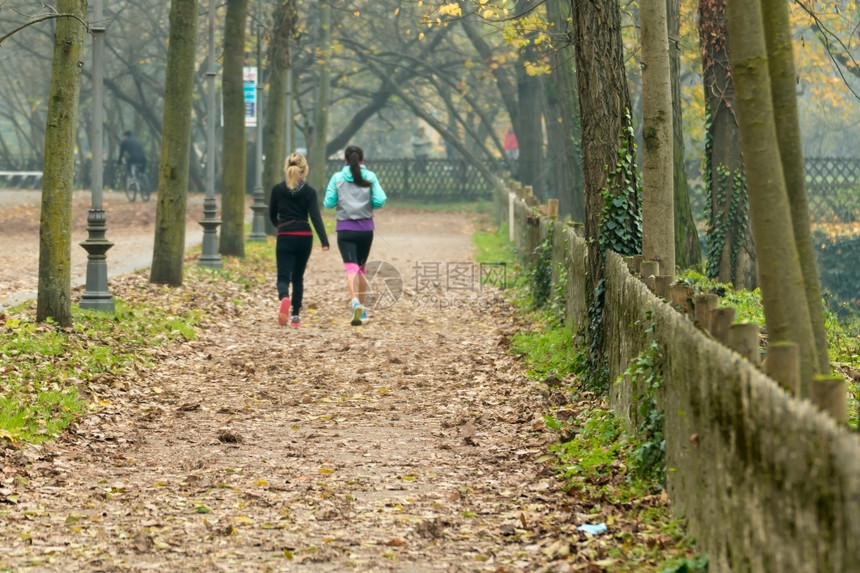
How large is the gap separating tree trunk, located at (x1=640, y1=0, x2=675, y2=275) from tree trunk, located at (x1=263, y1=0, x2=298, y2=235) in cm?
1699

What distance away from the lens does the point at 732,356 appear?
5.02 meters

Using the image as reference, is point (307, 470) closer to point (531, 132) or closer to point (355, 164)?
point (355, 164)

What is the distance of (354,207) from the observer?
15.3 meters

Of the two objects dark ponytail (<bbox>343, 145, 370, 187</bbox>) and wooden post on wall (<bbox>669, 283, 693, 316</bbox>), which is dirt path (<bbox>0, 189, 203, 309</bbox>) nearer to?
dark ponytail (<bbox>343, 145, 370, 187</bbox>)

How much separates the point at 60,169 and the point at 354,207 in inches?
161

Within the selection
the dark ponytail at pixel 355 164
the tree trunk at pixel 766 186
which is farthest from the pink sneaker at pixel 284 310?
the tree trunk at pixel 766 186

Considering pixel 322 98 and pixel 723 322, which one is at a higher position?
pixel 322 98

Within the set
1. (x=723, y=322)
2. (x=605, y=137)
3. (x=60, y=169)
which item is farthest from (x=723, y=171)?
(x=723, y=322)

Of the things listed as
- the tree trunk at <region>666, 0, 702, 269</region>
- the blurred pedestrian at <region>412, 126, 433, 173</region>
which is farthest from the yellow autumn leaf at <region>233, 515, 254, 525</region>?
the blurred pedestrian at <region>412, 126, 433, 173</region>

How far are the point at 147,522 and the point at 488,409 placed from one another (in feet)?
13.4

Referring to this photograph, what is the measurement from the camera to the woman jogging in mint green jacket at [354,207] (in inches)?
601

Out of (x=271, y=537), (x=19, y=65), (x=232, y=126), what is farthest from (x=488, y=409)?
(x=19, y=65)

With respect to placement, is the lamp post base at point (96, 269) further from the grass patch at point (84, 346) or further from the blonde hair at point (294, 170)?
the blonde hair at point (294, 170)

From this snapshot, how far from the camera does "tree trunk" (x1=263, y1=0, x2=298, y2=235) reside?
2619cm
